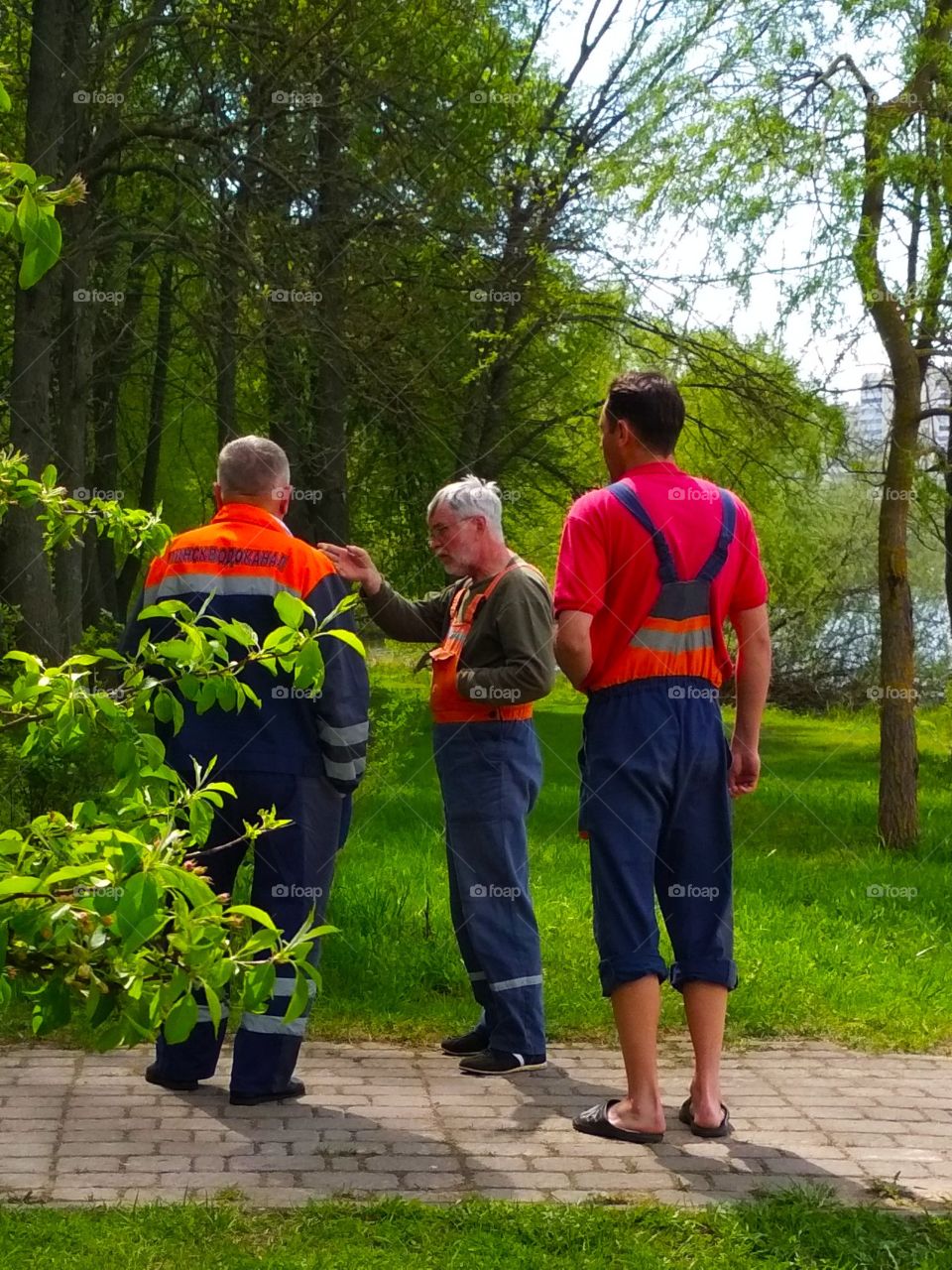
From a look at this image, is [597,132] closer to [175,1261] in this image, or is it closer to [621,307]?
[621,307]

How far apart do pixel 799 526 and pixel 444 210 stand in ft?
44.8

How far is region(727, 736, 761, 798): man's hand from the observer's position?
5.17 metres

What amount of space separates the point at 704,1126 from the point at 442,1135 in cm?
78

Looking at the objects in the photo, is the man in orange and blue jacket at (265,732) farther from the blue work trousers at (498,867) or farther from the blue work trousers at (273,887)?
the blue work trousers at (498,867)

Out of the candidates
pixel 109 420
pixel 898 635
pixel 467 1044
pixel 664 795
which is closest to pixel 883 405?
pixel 898 635

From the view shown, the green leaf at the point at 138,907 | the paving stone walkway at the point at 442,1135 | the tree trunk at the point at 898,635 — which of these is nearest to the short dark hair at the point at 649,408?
the paving stone walkway at the point at 442,1135

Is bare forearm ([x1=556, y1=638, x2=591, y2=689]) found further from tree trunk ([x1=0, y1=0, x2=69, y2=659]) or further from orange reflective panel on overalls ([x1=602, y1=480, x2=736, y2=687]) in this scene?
tree trunk ([x1=0, y1=0, x2=69, y2=659])

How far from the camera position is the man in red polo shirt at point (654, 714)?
497 centimetres

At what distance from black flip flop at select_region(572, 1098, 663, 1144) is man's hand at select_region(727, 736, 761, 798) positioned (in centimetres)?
101
